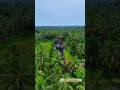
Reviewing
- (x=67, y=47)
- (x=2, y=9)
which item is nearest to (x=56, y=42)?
(x=67, y=47)

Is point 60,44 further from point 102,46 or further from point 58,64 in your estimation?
point 102,46

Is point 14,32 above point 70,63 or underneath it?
above

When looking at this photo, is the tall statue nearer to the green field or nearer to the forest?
the green field

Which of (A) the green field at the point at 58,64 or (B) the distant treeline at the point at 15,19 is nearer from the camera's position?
(B) the distant treeline at the point at 15,19

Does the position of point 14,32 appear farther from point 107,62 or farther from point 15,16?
point 107,62

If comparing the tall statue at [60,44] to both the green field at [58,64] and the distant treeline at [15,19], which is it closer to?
the green field at [58,64]

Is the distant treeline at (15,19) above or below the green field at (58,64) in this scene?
above

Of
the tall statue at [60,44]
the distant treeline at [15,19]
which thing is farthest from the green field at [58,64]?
the distant treeline at [15,19]

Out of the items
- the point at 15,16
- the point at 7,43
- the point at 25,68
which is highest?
the point at 15,16
